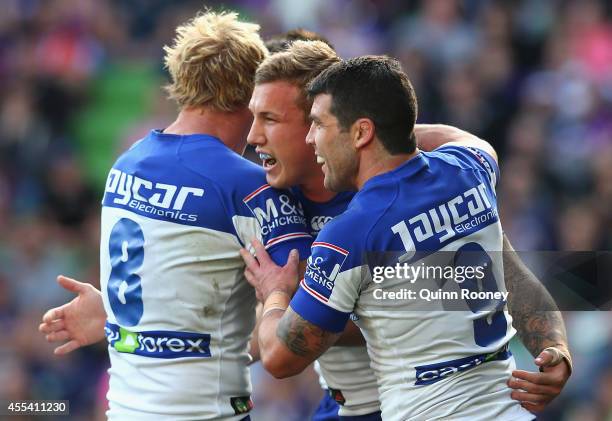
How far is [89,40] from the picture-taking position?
13.0m

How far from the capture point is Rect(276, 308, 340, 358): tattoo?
4422mm

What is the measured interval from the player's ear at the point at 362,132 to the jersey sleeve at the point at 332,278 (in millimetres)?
347

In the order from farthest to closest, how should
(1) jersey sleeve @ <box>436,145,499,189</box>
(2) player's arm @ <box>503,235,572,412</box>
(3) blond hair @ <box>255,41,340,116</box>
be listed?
(3) blond hair @ <box>255,41,340,116</box>
(1) jersey sleeve @ <box>436,145,499,189</box>
(2) player's arm @ <box>503,235,572,412</box>

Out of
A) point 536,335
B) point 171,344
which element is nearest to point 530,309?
point 536,335

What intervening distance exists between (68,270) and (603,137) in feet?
18.3

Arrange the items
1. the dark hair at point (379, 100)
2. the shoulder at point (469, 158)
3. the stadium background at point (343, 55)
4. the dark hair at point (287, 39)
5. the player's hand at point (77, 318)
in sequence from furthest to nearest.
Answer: the stadium background at point (343, 55) → the dark hair at point (287, 39) → the player's hand at point (77, 318) → the shoulder at point (469, 158) → the dark hair at point (379, 100)

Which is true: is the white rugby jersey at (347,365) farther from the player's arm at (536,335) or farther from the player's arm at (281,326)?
the player's arm at (536,335)

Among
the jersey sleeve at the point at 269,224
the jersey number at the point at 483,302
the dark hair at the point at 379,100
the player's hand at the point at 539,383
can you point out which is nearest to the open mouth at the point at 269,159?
the jersey sleeve at the point at 269,224

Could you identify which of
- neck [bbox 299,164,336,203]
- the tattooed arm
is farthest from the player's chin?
the tattooed arm

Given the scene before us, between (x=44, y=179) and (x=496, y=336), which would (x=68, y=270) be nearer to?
(x=44, y=179)

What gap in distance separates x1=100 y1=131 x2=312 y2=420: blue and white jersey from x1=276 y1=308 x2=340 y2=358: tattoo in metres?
0.40

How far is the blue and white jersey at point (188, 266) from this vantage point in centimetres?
479

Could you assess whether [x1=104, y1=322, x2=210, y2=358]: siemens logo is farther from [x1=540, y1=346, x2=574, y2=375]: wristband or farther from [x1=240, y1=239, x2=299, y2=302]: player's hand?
[x1=540, y1=346, x2=574, y2=375]: wristband

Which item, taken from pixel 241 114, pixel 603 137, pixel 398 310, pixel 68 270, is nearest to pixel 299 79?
pixel 241 114
